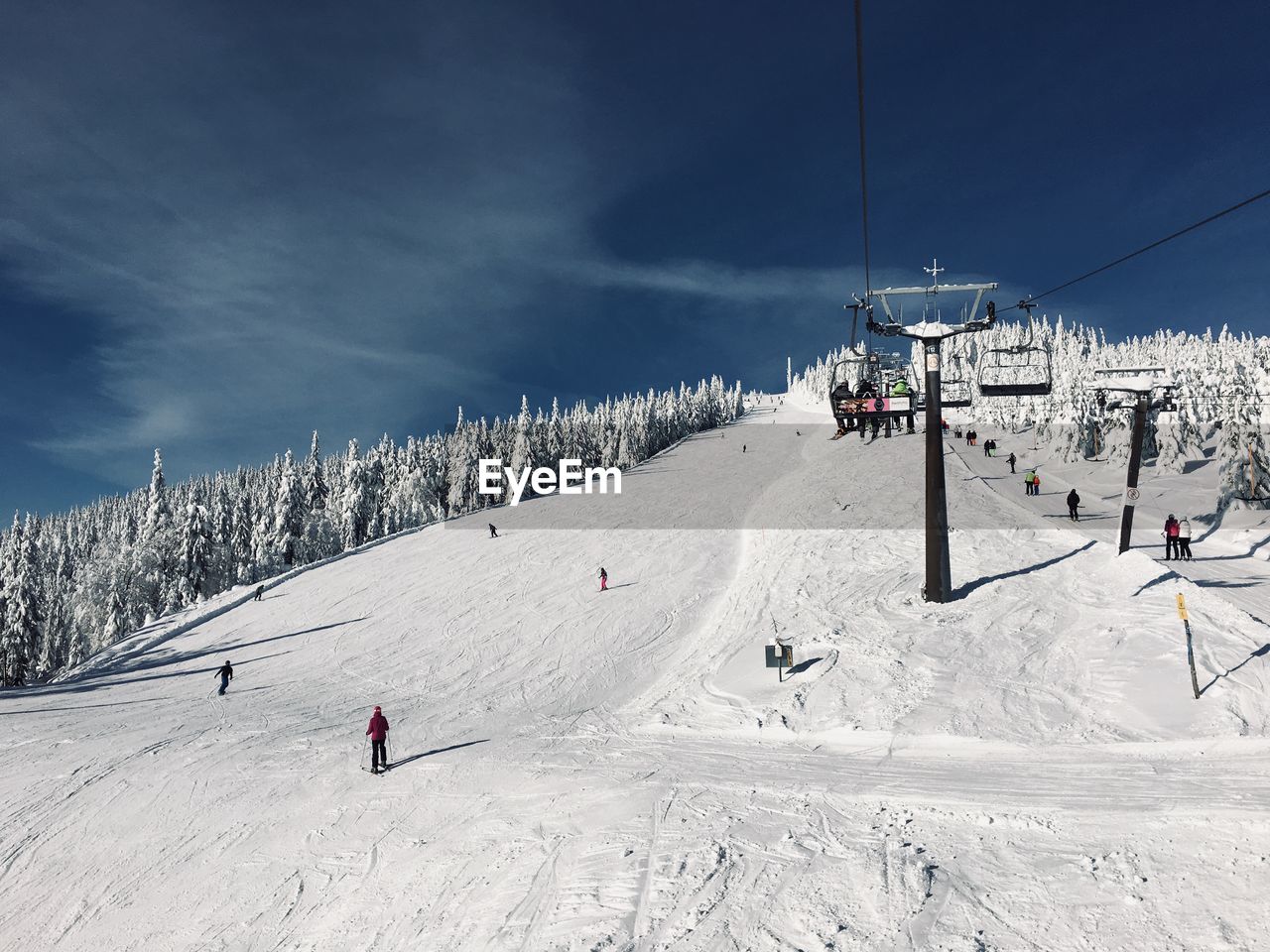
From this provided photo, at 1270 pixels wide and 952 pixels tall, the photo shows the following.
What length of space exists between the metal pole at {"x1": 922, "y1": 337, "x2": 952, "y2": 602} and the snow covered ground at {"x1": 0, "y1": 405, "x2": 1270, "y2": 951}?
1.25 metres

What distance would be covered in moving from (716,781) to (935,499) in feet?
39.4

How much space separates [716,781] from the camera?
35.0 ft

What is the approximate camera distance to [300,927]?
828 centimetres

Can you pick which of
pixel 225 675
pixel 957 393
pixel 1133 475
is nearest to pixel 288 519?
pixel 225 675

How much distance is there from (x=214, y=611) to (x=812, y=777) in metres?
36.4

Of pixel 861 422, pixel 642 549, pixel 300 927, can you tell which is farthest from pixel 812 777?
pixel 642 549

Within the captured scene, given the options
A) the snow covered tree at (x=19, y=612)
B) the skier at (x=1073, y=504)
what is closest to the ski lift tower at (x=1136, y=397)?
the skier at (x=1073, y=504)

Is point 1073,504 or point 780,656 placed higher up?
point 1073,504

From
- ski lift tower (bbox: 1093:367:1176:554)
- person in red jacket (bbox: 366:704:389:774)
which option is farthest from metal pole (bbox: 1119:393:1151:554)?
person in red jacket (bbox: 366:704:389:774)

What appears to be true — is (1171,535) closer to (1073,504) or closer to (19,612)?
(1073,504)

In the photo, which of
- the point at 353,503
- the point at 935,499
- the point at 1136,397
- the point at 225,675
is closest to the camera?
the point at 935,499

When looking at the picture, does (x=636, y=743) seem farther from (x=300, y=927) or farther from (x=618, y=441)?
(x=618, y=441)

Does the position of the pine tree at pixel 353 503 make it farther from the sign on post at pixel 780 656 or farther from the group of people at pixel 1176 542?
the group of people at pixel 1176 542

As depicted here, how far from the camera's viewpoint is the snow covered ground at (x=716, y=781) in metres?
7.20
